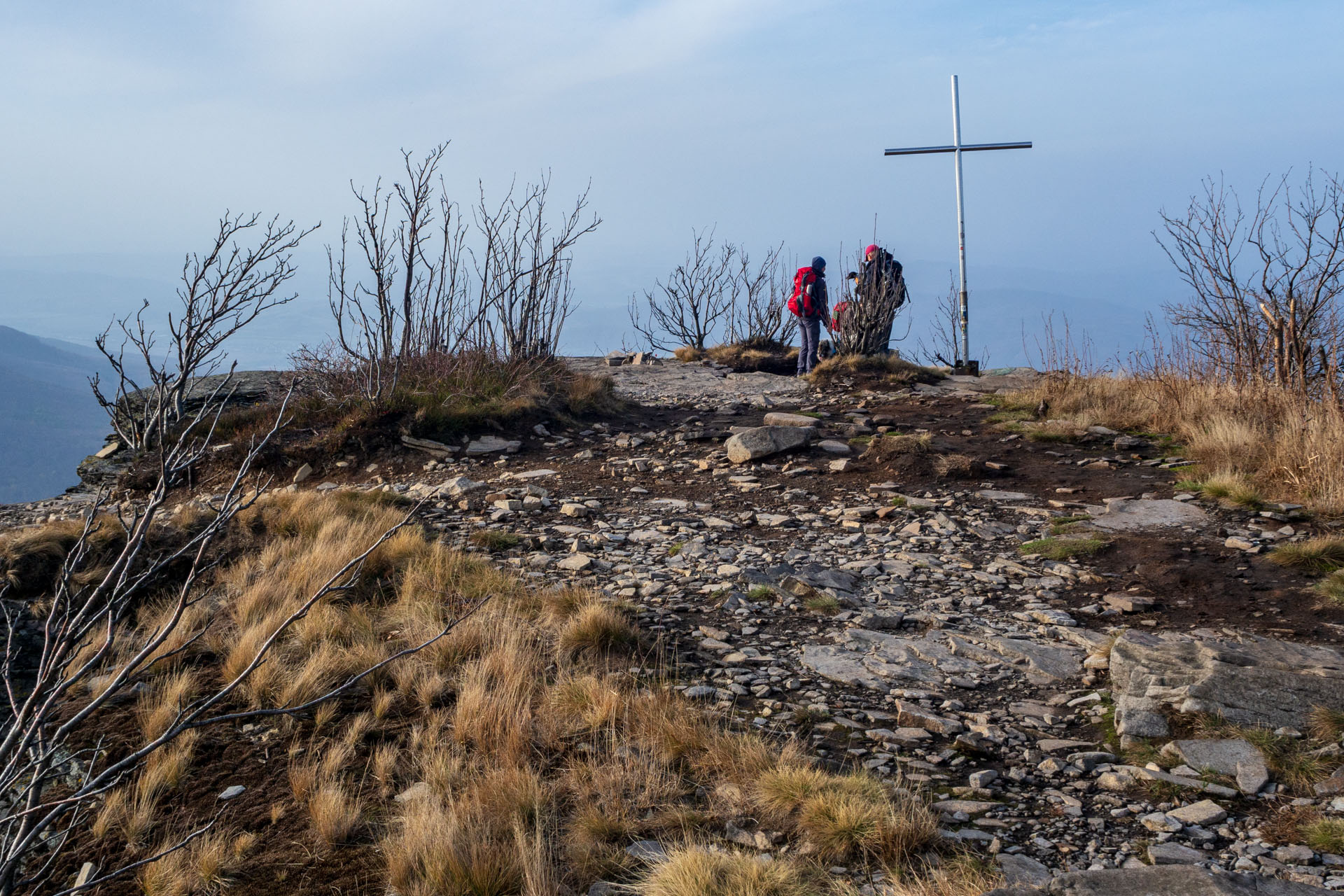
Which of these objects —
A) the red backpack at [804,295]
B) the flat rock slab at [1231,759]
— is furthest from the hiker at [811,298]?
the flat rock slab at [1231,759]

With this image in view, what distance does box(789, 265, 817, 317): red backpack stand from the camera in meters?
13.0

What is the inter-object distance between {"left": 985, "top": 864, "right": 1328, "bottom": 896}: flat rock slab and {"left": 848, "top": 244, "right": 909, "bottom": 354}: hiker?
1229 centimetres

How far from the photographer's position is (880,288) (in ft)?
45.6

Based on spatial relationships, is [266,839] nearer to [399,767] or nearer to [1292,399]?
[399,767]

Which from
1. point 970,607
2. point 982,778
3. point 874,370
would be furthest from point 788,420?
point 982,778

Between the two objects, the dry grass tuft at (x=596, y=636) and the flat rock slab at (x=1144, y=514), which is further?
the flat rock slab at (x=1144, y=514)

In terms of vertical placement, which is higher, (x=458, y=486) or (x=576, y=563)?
(x=458, y=486)

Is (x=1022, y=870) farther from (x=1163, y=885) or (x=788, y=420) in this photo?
(x=788, y=420)

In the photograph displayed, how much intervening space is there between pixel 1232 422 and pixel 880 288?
7.38 meters

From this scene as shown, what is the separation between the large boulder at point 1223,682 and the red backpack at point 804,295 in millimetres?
9903

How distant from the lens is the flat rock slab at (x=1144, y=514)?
5.66 metres

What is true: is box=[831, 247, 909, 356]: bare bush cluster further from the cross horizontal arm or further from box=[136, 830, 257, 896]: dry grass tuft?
box=[136, 830, 257, 896]: dry grass tuft

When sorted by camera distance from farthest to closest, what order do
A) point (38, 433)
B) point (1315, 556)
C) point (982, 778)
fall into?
point (38, 433) < point (1315, 556) < point (982, 778)

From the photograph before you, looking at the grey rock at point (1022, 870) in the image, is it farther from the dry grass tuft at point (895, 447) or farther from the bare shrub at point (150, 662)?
the dry grass tuft at point (895, 447)
